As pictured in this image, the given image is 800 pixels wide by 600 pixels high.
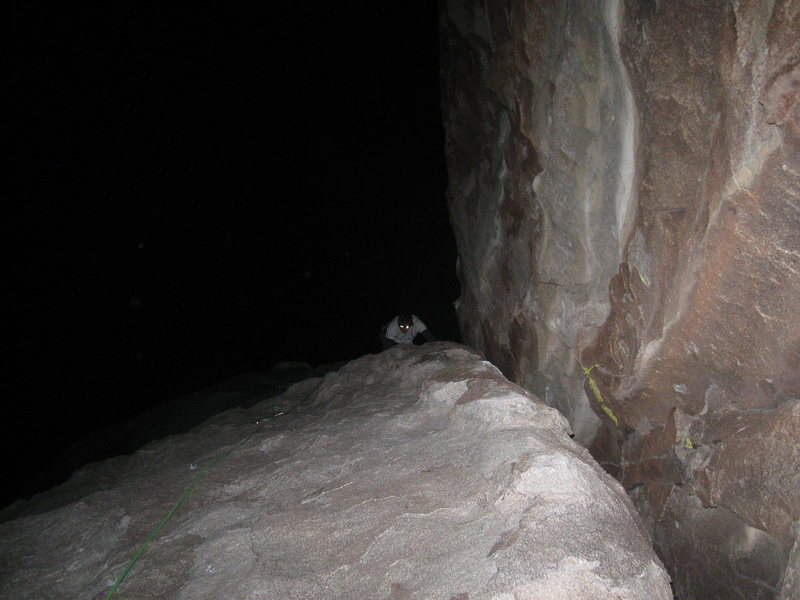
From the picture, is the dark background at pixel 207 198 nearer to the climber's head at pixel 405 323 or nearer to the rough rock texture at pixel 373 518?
the climber's head at pixel 405 323

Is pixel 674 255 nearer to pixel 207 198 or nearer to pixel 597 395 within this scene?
pixel 597 395

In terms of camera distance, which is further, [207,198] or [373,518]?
[207,198]

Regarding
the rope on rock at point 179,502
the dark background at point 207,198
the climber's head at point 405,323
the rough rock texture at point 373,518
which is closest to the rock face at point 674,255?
the rough rock texture at point 373,518

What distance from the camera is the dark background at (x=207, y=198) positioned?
14.5 metres

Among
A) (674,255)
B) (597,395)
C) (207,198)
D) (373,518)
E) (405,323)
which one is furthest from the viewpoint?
(207,198)

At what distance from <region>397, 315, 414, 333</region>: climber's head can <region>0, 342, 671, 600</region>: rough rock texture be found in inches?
132

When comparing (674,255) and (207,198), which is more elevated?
(674,255)

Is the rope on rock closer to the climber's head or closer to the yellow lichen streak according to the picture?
the yellow lichen streak

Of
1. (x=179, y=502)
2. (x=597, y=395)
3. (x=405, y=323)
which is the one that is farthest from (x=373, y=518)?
(x=405, y=323)

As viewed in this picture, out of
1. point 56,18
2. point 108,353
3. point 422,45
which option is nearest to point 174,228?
point 108,353

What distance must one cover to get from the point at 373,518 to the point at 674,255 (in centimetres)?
202

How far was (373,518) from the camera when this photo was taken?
2.18 meters

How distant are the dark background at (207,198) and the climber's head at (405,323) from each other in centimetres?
755

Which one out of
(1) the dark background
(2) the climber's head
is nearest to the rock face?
(2) the climber's head
